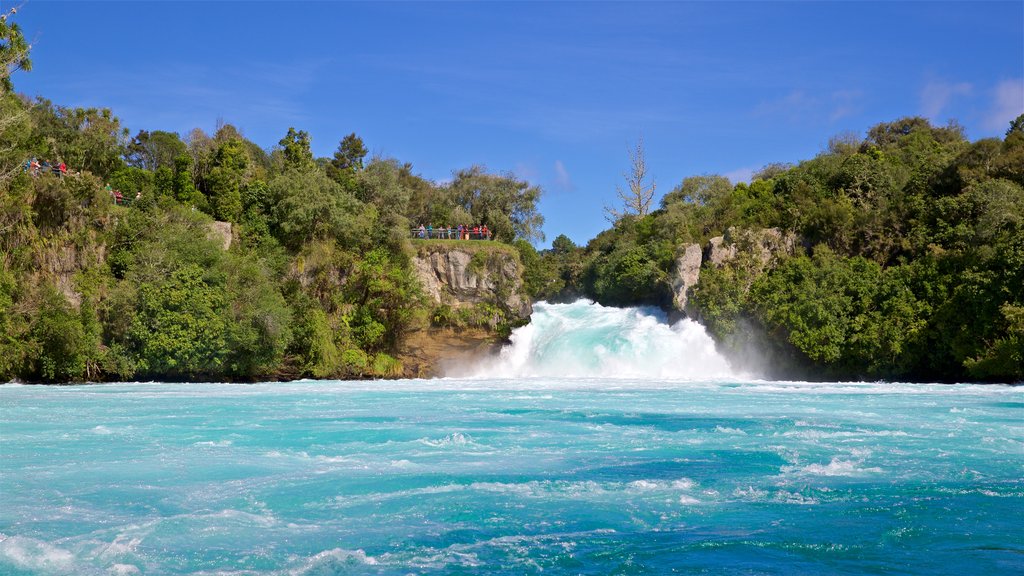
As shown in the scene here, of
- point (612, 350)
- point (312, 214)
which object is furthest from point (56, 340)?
point (612, 350)

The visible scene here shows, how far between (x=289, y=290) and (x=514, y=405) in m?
19.6

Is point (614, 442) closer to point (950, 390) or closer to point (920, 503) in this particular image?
point (920, 503)

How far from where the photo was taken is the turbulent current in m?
9.46

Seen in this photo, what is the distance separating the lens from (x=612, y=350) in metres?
42.2

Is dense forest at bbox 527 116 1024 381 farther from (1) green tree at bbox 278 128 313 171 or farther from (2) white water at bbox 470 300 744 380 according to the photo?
(1) green tree at bbox 278 128 313 171

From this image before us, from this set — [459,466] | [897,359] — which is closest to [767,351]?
[897,359]

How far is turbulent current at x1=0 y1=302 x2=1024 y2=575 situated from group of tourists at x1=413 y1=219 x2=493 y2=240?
2453 cm

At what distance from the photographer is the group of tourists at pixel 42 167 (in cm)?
3453

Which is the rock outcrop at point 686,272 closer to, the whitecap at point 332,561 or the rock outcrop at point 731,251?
the rock outcrop at point 731,251

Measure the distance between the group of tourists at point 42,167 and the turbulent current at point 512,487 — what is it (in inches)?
513

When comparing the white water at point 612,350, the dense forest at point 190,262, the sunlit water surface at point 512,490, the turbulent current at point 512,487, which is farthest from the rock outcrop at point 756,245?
the sunlit water surface at point 512,490

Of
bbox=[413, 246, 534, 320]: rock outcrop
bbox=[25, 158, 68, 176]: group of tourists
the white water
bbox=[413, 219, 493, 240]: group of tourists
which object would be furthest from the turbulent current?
bbox=[413, 219, 493, 240]: group of tourists

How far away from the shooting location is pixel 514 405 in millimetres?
24375

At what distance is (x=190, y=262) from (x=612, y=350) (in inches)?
767
